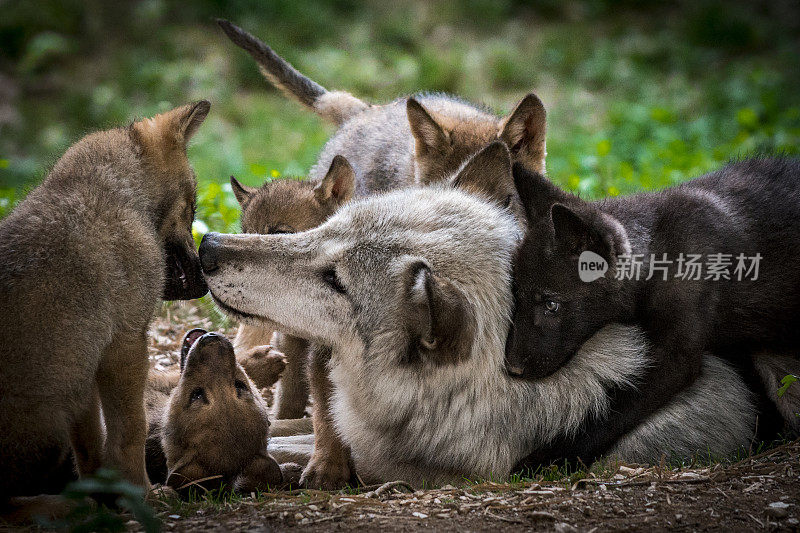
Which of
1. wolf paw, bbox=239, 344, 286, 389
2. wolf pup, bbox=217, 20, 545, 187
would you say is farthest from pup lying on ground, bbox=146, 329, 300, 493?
wolf pup, bbox=217, 20, 545, 187

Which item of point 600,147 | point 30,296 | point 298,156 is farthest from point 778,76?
point 30,296

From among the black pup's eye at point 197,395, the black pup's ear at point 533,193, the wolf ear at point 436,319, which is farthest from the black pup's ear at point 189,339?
the black pup's ear at point 533,193

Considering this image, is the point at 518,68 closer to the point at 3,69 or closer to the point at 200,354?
the point at 3,69

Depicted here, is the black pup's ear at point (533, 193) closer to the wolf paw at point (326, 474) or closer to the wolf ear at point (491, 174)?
the wolf ear at point (491, 174)

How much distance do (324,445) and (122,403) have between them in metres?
0.97

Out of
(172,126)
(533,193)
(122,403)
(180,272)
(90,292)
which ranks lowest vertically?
(122,403)

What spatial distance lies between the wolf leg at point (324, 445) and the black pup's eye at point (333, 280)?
0.41 m

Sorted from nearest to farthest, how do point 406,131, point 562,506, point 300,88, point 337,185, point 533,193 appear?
point 562,506
point 533,193
point 337,185
point 406,131
point 300,88

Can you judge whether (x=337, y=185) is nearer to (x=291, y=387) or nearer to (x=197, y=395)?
(x=291, y=387)

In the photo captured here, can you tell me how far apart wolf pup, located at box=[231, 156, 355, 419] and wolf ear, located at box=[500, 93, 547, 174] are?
1103 mm

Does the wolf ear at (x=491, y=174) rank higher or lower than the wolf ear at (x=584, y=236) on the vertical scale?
higher

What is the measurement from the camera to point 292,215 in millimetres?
4637

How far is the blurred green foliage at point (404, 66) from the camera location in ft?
35.7

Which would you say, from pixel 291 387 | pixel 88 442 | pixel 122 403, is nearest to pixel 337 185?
pixel 291 387
